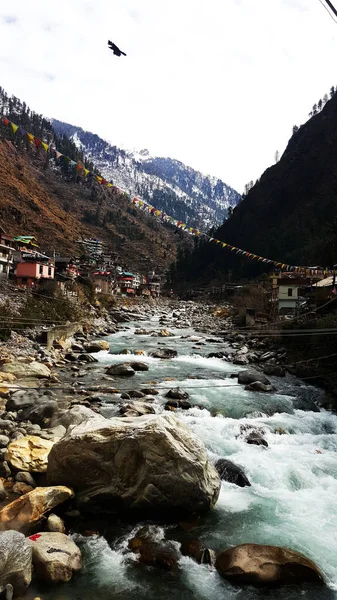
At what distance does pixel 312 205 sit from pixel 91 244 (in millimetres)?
62784

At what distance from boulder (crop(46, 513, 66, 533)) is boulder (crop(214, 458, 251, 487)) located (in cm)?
428

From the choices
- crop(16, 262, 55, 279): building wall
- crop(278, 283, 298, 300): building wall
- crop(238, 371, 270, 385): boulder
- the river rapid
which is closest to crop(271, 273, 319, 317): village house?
crop(278, 283, 298, 300): building wall

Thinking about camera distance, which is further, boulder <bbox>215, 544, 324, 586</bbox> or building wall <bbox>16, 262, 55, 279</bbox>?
Answer: building wall <bbox>16, 262, 55, 279</bbox>

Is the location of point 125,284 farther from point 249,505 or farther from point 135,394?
point 249,505

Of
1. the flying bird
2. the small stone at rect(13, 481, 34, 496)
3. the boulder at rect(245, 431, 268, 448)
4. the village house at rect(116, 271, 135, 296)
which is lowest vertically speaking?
the boulder at rect(245, 431, 268, 448)

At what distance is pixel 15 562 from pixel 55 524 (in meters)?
1.31

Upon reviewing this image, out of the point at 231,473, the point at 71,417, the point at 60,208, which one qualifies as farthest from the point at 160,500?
the point at 60,208

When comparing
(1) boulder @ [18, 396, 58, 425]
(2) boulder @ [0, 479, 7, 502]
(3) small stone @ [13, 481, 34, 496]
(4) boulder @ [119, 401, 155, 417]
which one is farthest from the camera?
(4) boulder @ [119, 401, 155, 417]

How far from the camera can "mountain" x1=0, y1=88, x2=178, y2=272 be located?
3801 inches

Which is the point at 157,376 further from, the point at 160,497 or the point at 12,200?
the point at 12,200

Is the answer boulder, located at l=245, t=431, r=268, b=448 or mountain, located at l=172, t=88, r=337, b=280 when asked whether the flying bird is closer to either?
boulder, located at l=245, t=431, r=268, b=448

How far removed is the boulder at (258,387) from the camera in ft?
55.4

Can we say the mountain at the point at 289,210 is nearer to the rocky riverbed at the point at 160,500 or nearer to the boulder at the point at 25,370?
the boulder at the point at 25,370

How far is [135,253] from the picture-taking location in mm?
131000
